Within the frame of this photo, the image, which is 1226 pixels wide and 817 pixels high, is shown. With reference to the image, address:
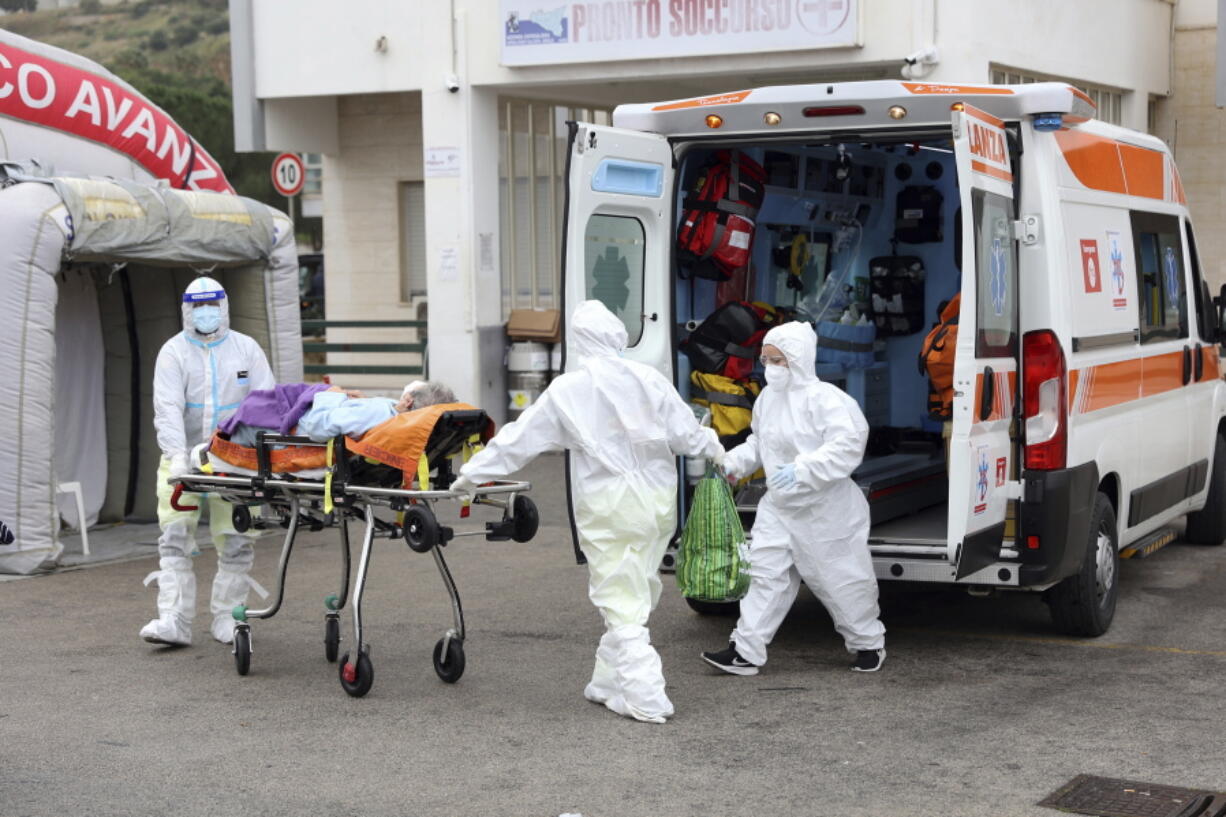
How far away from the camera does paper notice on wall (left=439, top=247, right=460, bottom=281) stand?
50.4ft

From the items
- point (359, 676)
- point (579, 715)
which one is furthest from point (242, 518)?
point (579, 715)

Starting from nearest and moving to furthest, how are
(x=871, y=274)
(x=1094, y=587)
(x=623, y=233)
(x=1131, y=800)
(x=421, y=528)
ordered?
(x=1131, y=800) < (x=421, y=528) < (x=1094, y=587) < (x=623, y=233) < (x=871, y=274)

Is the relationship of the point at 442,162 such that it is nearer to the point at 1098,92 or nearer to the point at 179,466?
the point at 1098,92

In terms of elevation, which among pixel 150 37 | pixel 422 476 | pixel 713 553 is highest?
pixel 150 37

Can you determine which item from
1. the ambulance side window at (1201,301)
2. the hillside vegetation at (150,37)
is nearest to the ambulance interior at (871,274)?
the ambulance side window at (1201,301)

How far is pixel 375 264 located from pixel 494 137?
3695 millimetres

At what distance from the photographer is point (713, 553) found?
6824mm

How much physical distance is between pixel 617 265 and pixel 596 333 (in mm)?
1174

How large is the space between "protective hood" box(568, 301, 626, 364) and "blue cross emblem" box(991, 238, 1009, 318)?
1.54m

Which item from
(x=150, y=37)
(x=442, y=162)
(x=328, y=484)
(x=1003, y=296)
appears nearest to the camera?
(x=328, y=484)

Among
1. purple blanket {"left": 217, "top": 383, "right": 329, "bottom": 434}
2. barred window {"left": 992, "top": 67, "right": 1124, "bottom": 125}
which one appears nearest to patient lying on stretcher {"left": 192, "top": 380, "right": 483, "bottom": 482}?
purple blanket {"left": 217, "top": 383, "right": 329, "bottom": 434}

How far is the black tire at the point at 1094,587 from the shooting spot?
24.7 feet

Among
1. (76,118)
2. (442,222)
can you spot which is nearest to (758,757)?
(76,118)

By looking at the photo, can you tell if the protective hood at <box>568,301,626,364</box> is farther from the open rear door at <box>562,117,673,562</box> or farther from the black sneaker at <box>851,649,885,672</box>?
the black sneaker at <box>851,649,885,672</box>
